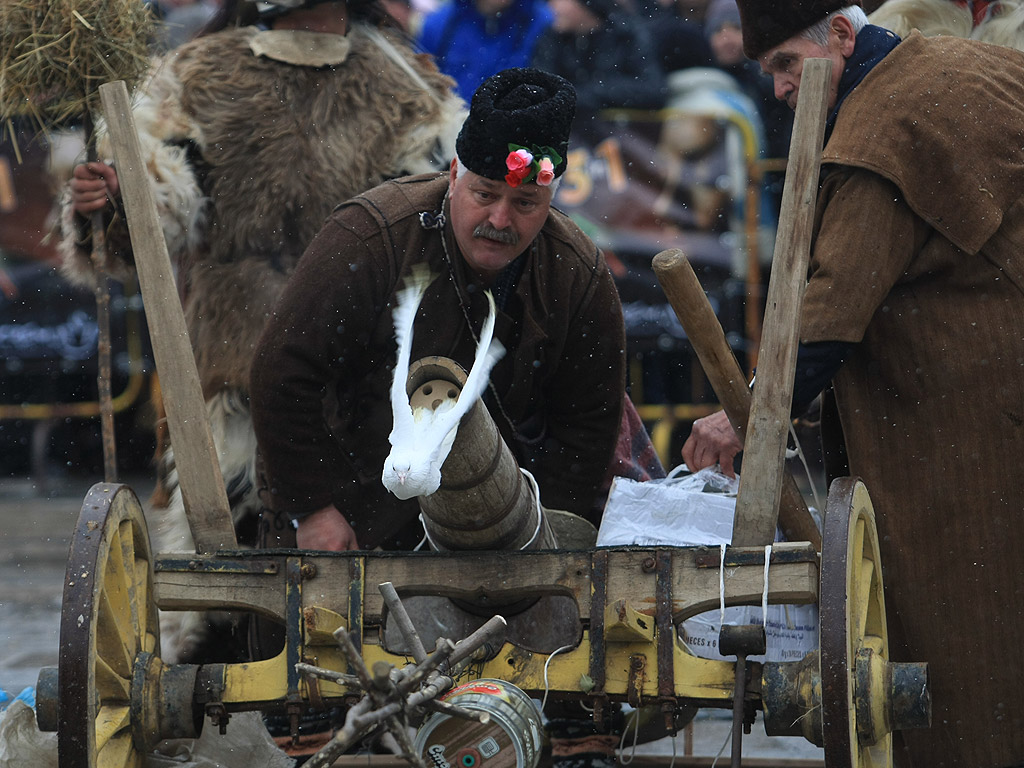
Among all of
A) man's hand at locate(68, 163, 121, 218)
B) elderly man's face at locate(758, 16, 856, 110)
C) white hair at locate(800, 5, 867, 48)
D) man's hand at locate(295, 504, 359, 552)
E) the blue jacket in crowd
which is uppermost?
white hair at locate(800, 5, 867, 48)

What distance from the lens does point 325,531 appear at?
10.8ft

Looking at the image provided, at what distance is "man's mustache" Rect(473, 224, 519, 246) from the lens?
310cm

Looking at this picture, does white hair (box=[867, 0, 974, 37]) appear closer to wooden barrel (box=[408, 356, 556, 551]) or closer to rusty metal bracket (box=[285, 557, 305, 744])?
wooden barrel (box=[408, 356, 556, 551])

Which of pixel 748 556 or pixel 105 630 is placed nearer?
pixel 105 630

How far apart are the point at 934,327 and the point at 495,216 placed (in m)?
1.02

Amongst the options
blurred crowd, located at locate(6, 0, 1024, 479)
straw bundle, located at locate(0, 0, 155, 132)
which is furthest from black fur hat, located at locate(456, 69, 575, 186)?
blurred crowd, located at locate(6, 0, 1024, 479)

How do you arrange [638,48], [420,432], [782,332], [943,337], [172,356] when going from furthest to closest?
[638,48]
[943,337]
[172,356]
[782,332]
[420,432]

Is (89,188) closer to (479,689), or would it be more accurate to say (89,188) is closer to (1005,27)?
(479,689)

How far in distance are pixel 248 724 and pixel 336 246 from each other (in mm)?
1202

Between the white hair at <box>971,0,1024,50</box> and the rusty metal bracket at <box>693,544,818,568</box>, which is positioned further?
the white hair at <box>971,0,1024,50</box>

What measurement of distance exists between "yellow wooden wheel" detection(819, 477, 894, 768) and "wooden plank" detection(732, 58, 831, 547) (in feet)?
0.55

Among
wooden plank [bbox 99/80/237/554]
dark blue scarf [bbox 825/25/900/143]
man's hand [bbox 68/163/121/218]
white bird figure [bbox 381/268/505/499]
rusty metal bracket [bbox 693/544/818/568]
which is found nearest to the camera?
white bird figure [bbox 381/268/505/499]

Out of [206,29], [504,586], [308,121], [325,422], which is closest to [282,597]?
[504,586]

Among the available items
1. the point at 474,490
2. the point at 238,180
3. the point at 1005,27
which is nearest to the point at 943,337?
the point at 474,490
